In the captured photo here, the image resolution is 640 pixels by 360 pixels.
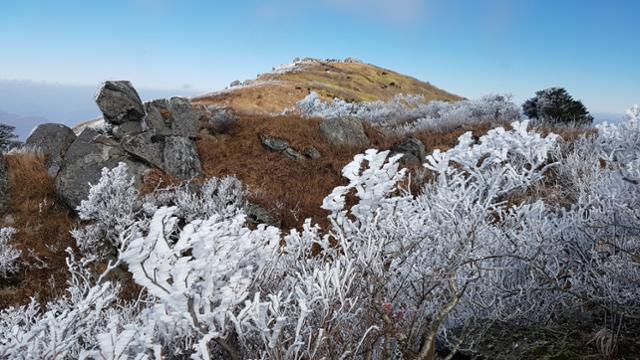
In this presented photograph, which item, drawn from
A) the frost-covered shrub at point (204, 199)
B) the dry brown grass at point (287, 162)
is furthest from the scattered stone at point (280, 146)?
the frost-covered shrub at point (204, 199)

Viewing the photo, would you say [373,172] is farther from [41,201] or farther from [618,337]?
[41,201]

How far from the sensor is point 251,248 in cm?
261

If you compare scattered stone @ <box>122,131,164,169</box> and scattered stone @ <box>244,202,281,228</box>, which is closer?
scattered stone @ <box>244,202,281,228</box>

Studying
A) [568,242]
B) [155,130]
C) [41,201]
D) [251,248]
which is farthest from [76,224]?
[568,242]

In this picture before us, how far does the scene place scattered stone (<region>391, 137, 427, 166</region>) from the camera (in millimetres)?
10977

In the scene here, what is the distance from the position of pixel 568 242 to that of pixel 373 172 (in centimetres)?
204

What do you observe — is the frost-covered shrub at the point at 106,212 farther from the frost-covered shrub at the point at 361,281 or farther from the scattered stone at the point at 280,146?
the scattered stone at the point at 280,146

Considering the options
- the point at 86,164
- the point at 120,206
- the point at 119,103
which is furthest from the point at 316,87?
the point at 120,206

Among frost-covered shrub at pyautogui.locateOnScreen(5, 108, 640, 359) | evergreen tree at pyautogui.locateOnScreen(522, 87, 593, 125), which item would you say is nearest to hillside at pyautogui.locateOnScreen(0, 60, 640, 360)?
frost-covered shrub at pyautogui.locateOnScreen(5, 108, 640, 359)

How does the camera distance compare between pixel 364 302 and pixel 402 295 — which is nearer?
pixel 364 302

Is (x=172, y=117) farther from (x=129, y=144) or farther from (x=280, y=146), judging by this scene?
(x=280, y=146)

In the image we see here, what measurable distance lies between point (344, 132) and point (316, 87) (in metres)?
24.1

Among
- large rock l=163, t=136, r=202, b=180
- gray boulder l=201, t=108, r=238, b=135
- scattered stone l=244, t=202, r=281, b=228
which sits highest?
gray boulder l=201, t=108, r=238, b=135

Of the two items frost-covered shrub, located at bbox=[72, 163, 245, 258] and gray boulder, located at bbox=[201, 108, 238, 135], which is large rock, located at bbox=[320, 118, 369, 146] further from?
frost-covered shrub, located at bbox=[72, 163, 245, 258]
